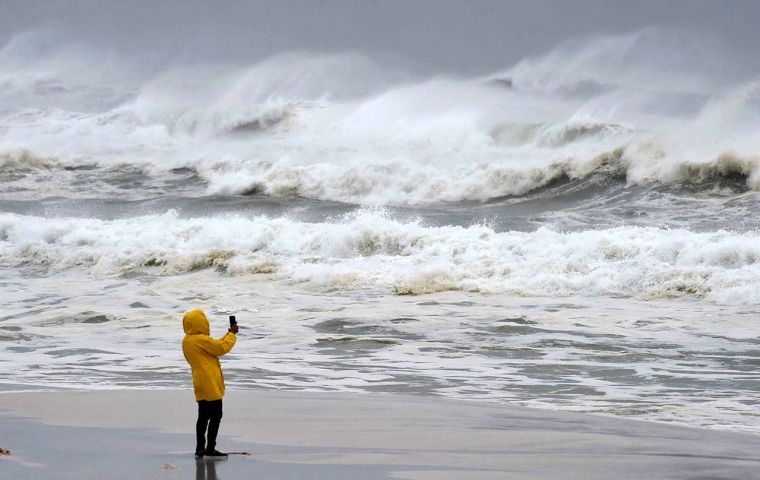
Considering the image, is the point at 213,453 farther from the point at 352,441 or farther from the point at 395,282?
the point at 395,282

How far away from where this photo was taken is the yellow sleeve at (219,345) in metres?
5.35

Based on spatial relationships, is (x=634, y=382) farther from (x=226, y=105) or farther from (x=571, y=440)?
(x=226, y=105)

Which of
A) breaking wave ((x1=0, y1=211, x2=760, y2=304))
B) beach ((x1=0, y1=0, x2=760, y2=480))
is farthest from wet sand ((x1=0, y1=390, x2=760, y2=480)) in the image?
breaking wave ((x1=0, y1=211, x2=760, y2=304))

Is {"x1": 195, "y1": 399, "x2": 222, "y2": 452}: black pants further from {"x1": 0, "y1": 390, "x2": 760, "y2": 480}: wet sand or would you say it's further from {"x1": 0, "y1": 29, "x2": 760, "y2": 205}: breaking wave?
{"x1": 0, "y1": 29, "x2": 760, "y2": 205}: breaking wave

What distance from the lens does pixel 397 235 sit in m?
17.9

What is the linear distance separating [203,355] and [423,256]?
1133 cm

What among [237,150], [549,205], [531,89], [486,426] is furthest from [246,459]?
[531,89]

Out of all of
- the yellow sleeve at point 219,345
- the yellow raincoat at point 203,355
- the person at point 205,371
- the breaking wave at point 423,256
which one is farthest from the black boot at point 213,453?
the breaking wave at point 423,256

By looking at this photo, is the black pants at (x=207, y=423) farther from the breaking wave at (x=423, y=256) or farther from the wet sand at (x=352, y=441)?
the breaking wave at (x=423, y=256)

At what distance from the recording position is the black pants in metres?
5.36

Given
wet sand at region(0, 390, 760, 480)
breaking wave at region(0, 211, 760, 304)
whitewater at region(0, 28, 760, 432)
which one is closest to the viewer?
wet sand at region(0, 390, 760, 480)

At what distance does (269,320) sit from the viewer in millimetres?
12422

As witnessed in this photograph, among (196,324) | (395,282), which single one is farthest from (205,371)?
(395,282)

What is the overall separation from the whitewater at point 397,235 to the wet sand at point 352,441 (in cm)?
83
